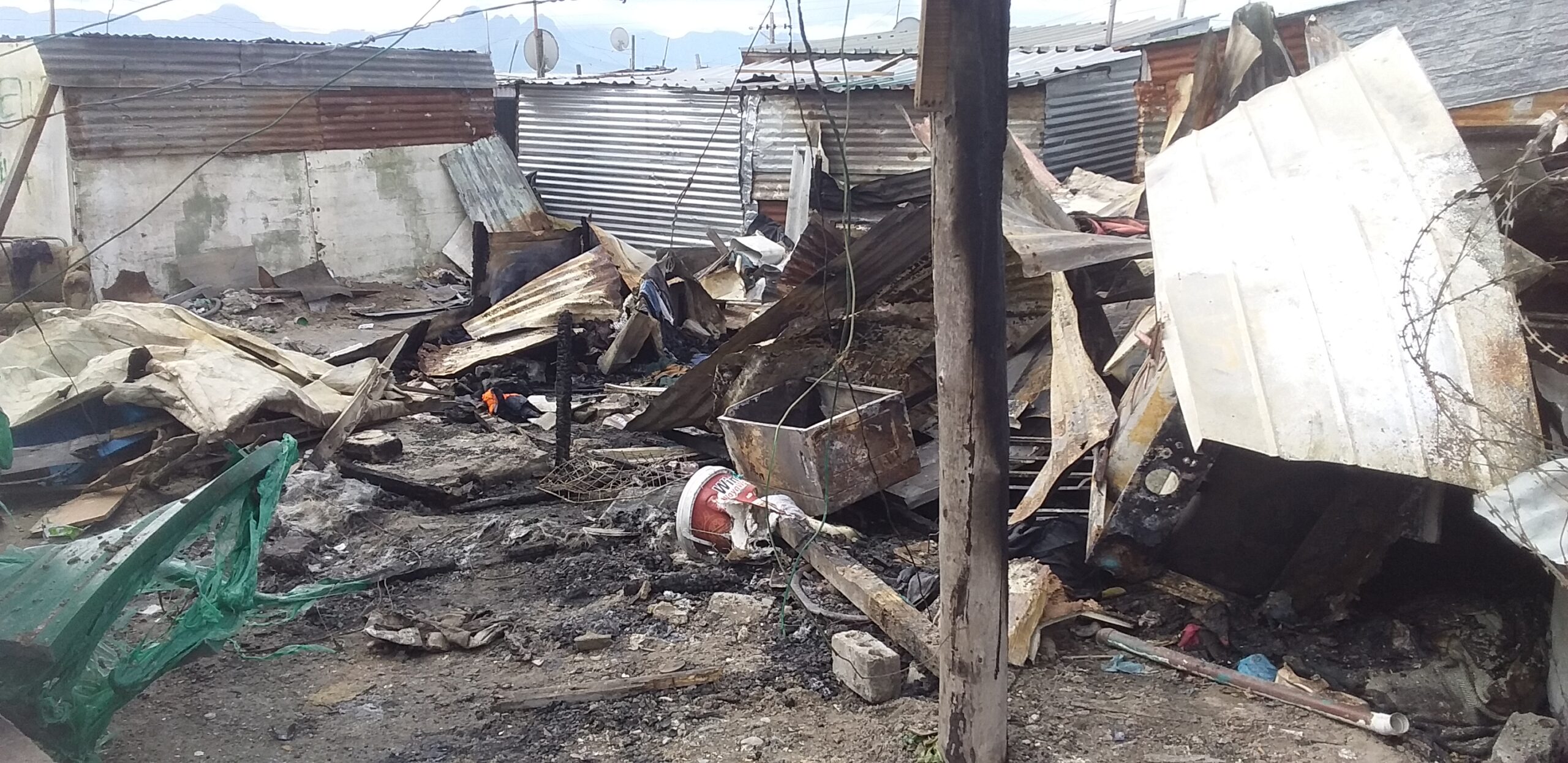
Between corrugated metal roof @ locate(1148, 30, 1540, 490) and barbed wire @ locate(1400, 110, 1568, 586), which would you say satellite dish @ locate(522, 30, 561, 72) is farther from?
barbed wire @ locate(1400, 110, 1568, 586)

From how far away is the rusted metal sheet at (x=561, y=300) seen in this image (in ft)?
31.0

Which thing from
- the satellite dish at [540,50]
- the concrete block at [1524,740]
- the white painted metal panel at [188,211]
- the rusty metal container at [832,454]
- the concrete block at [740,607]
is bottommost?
the concrete block at [740,607]

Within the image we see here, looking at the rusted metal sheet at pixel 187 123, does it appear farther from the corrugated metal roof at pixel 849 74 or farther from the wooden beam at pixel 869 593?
the wooden beam at pixel 869 593

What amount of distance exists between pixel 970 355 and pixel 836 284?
301 centimetres

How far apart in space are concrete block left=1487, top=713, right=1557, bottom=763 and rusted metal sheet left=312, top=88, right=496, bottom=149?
A: 539 inches

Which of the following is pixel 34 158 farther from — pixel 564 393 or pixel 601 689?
pixel 601 689

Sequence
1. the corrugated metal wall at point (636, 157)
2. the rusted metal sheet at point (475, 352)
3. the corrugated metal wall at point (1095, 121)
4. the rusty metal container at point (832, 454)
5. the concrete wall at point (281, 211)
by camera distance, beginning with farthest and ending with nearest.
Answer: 1. the corrugated metal wall at point (636, 157)
2. the corrugated metal wall at point (1095, 121)
3. the concrete wall at point (281, 211)
4. the rusted metal sheet at point (475, 352)
5. the rusty metal container at point (832, 454)

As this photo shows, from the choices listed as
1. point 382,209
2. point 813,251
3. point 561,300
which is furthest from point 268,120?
point 813,251

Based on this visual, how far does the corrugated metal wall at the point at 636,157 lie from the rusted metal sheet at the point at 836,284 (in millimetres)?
7248

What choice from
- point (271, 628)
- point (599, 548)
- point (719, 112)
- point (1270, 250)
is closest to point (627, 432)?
point (599, 548)

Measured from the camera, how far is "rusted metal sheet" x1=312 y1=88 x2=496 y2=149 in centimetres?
1351

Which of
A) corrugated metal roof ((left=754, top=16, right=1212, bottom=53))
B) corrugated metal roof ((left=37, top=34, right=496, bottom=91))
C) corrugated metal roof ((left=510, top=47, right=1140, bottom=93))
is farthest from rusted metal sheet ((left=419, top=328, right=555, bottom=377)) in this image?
corrugated metal roof ((left=754, top=16, right=1212, bottom=53))

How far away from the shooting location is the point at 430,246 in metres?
→ 14.8

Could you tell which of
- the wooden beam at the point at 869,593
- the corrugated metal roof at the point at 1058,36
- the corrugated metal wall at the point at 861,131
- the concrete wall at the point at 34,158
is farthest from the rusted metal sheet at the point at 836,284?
the corrugated metal roof at the point at 1058,36
